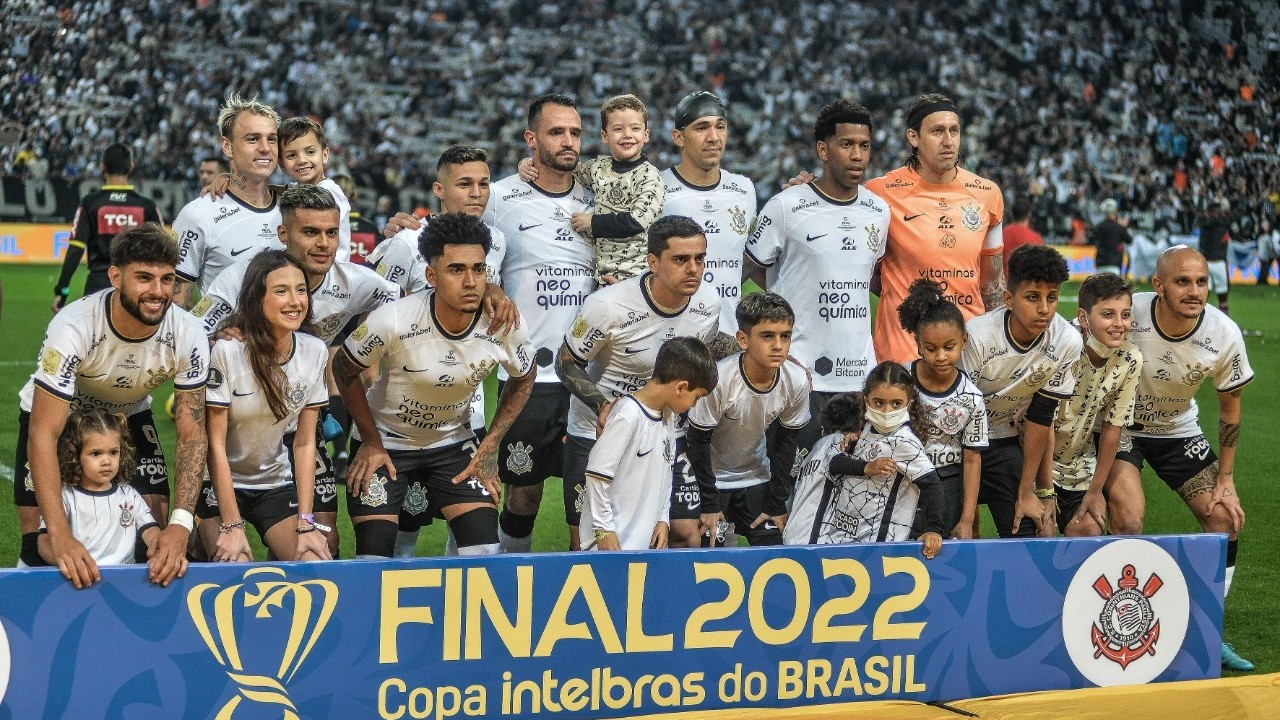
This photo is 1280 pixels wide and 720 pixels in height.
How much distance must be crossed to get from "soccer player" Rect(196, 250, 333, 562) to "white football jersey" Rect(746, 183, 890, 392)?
2.48 meters

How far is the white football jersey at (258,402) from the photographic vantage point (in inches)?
217

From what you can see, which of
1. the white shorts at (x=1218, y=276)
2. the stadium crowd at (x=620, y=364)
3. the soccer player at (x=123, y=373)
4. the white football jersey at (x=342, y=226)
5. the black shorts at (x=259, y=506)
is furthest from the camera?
the white shorts at (x=1218, y=276)

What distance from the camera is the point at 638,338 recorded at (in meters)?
6.33

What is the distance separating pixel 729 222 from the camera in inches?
272

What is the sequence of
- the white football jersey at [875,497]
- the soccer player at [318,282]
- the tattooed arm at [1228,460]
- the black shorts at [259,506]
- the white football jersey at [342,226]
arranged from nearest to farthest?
the black shorts at [259,506] < the white football jersey at [875,497] < the soccer player at [318,282] < the tattooed arm at [1228,460] < the white football jersey at [342,226]

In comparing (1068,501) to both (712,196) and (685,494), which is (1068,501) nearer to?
(685,494)

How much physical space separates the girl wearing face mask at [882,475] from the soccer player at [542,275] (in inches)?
57.3

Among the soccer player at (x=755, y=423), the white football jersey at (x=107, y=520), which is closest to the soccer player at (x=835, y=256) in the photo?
the soccer player at (x=755, y=423)

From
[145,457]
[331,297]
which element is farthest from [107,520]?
[331,297]

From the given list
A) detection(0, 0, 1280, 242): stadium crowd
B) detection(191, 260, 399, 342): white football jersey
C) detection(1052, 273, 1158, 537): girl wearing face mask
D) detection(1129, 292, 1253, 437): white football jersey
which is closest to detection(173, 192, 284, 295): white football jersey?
detection(191, 260, 399, 342): white football jersey

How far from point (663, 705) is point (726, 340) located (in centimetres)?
211

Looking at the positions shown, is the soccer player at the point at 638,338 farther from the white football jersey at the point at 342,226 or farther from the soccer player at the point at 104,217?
the soccer player at the point at 104,217

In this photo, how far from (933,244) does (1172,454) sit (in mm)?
1632

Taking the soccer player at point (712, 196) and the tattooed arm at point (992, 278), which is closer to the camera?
the soccer player at point (712, 196)
